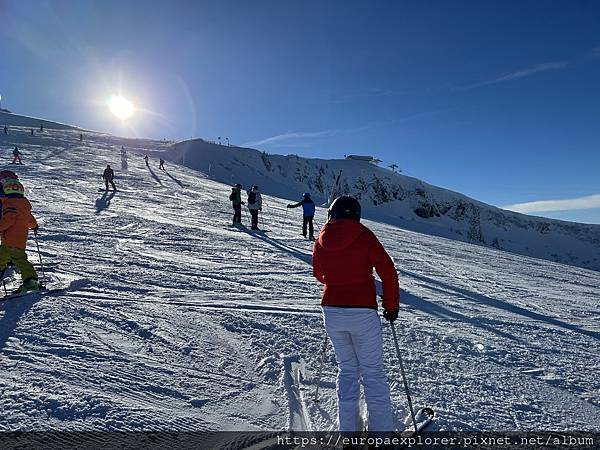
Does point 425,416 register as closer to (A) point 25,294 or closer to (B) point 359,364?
(B) point 359,364

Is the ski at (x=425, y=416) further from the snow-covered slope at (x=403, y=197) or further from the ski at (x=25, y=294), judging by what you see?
the snow-covered slope at (x=403, y=197)

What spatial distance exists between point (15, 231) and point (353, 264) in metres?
5.92

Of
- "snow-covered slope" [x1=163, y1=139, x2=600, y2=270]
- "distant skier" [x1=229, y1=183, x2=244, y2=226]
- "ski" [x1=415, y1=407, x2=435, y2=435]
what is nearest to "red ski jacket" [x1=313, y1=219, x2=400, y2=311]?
"ski" [x1=415, y1=407, x2=435, y2=435]

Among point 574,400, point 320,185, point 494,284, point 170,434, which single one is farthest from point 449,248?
point 320,185

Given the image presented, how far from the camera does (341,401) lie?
10.8ft

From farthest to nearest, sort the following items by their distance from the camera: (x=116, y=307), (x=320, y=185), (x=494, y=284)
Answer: (x=320, y=185) → (x=494, y=284) → (x=116, y=307)

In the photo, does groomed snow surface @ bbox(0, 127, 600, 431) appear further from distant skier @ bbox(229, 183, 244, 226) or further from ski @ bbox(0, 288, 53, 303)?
distant skier @ bbox(229, 183, 244, 226)

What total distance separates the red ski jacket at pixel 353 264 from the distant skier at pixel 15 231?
5632 millimetres

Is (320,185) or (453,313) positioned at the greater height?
(320,185)

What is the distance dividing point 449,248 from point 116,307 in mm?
15266

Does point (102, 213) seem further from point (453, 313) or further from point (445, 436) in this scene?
point (445, 436)

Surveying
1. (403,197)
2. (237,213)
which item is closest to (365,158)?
(403,197)

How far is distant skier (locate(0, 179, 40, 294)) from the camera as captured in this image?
635 cm

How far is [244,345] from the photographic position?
17.2 feet
